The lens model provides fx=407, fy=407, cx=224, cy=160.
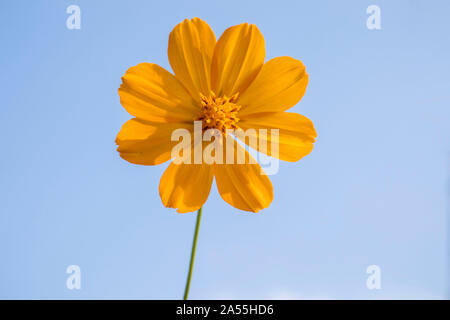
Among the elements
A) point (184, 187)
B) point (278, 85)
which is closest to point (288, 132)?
point (278, 85)

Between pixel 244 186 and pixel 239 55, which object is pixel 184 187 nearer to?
pixel 244 186

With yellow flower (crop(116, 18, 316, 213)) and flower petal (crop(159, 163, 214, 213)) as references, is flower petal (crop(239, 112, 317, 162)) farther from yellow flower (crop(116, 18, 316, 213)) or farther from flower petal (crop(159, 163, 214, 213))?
flower petal (crop(159, 163, 214, 213))

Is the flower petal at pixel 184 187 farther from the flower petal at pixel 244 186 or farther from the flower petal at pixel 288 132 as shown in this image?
the flower petal at pixel 288 132

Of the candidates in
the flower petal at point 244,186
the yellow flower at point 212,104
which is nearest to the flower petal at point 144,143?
the yellow flower at point 212,104

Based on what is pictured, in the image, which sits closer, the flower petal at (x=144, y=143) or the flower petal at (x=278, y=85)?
the flower petal at (x=144, y=143)
